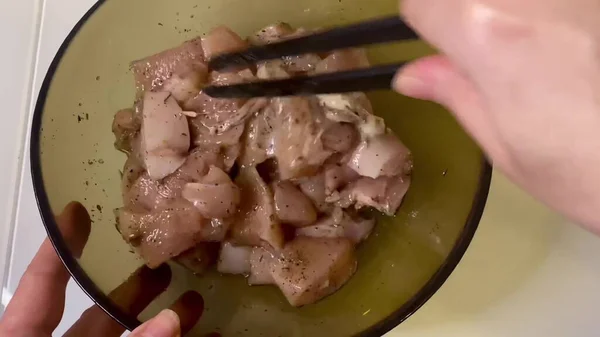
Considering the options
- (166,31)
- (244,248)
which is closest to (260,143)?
(244,248)

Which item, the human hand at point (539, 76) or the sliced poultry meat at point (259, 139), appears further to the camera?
the sliced poultry meat at point (259, 139)

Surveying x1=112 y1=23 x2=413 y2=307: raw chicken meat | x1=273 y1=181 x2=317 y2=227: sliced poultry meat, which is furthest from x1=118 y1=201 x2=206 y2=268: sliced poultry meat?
x1=273 y1=181 x2=317 y2=227: sliced poultry meat

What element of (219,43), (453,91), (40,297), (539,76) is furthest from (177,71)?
(539,76)

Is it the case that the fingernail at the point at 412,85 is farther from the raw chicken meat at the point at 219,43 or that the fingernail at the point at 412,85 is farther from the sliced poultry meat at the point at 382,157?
the raw chicken meat at the point at 219,43

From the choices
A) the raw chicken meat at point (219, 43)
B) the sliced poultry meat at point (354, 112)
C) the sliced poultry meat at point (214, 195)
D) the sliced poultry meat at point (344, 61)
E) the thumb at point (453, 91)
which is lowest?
the sliced poultry meat at point (214, 195)

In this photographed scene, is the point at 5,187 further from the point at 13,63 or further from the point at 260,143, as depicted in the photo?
the point at 260,143

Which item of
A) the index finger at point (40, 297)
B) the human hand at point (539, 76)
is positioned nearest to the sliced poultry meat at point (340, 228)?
the index finger at point (40, 297)

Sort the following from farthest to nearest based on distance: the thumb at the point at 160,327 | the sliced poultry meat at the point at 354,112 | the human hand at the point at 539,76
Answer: the sliced poultry meat at the point at 354,112
the thumb at the point at 160,327
the human hand at the point at 539,76
